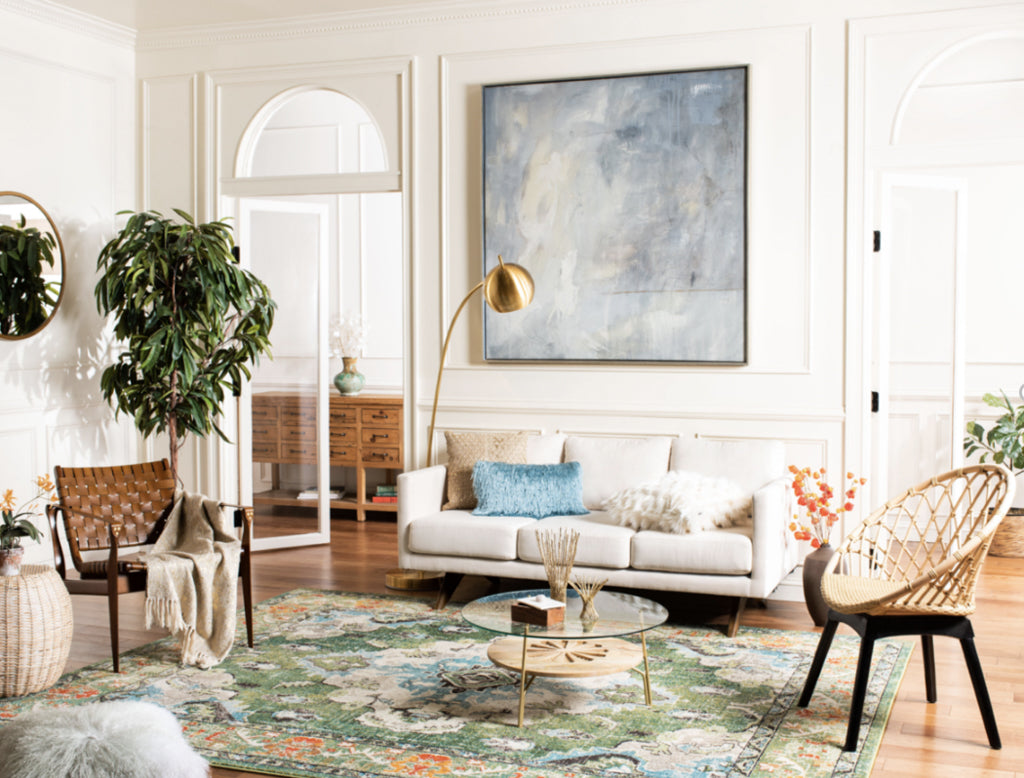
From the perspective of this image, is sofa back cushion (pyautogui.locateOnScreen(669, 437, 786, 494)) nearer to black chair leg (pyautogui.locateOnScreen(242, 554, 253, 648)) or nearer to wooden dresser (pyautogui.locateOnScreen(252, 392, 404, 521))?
black chair leg (pyautogui.locateOnScreen(242, 554, 253, 648))

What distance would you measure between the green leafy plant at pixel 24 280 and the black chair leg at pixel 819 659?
4376 millimetres

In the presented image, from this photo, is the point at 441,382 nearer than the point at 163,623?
No

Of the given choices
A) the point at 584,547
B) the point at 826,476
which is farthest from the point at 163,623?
the point at 826,476

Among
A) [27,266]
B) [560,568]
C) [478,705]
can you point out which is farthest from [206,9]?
[478,705]

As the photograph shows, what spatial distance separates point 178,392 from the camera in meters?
5.83

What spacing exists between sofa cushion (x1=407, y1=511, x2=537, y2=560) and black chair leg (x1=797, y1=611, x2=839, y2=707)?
5.32ft

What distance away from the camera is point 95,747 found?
2439mm

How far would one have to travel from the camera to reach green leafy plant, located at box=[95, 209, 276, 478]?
5.66 metres

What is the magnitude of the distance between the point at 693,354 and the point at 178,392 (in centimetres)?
278

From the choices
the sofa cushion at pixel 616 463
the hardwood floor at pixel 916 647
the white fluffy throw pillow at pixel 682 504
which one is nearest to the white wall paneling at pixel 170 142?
the hardwood floor at pixel 916 647

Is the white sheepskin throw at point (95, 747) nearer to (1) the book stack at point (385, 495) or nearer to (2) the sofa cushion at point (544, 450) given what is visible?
(2) the sofa cushion at point (544, 450)

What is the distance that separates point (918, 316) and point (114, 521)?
4.00 metres

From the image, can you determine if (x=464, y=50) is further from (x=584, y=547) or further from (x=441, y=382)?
(x=584, y=547)

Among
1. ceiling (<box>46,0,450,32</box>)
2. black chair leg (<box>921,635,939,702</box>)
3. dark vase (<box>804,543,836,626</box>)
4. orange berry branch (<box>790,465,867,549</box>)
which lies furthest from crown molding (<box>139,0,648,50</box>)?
black chair leg (<box>921,635,939,702</box>)
